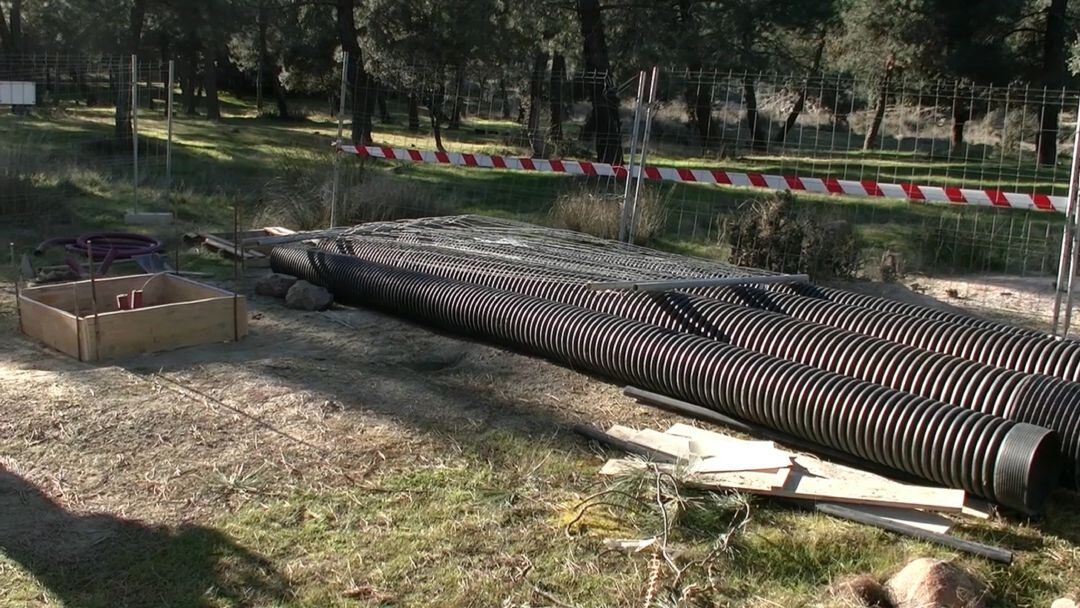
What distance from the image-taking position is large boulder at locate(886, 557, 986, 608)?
12.3 ft

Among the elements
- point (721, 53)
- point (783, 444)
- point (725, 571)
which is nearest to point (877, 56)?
point (721, 53)

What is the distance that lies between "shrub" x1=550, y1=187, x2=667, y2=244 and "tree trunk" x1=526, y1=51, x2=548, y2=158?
3.98 metres


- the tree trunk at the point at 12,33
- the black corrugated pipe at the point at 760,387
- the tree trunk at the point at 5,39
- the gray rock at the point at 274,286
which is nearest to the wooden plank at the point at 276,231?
the gray rock at the point at 274,286

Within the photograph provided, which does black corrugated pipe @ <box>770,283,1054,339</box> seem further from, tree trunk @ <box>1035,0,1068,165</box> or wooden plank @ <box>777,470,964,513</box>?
tree trunk @ <box>1035,0,1068,165</box>

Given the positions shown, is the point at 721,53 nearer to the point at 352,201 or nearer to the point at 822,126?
the point at 352,201

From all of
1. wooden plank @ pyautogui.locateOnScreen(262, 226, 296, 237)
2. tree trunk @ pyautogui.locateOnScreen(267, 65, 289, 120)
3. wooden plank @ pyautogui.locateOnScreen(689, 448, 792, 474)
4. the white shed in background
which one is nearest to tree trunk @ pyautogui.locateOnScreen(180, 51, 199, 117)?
tree trunk @ pyautogui.locateOnScreen(267, 65, 289, 120)

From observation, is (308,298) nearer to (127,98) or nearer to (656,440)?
(656,440)

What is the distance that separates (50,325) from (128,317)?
674 mm

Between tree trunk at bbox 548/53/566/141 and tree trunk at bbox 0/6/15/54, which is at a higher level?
tree trunk at bbox 0/6/15/54

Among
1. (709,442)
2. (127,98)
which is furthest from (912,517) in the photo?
(127,98)

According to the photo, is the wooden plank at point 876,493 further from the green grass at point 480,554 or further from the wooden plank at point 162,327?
the wooden plank at point 162,327

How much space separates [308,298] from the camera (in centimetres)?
827

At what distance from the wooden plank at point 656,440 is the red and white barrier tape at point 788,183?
4.75m

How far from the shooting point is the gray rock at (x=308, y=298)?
326 inches
